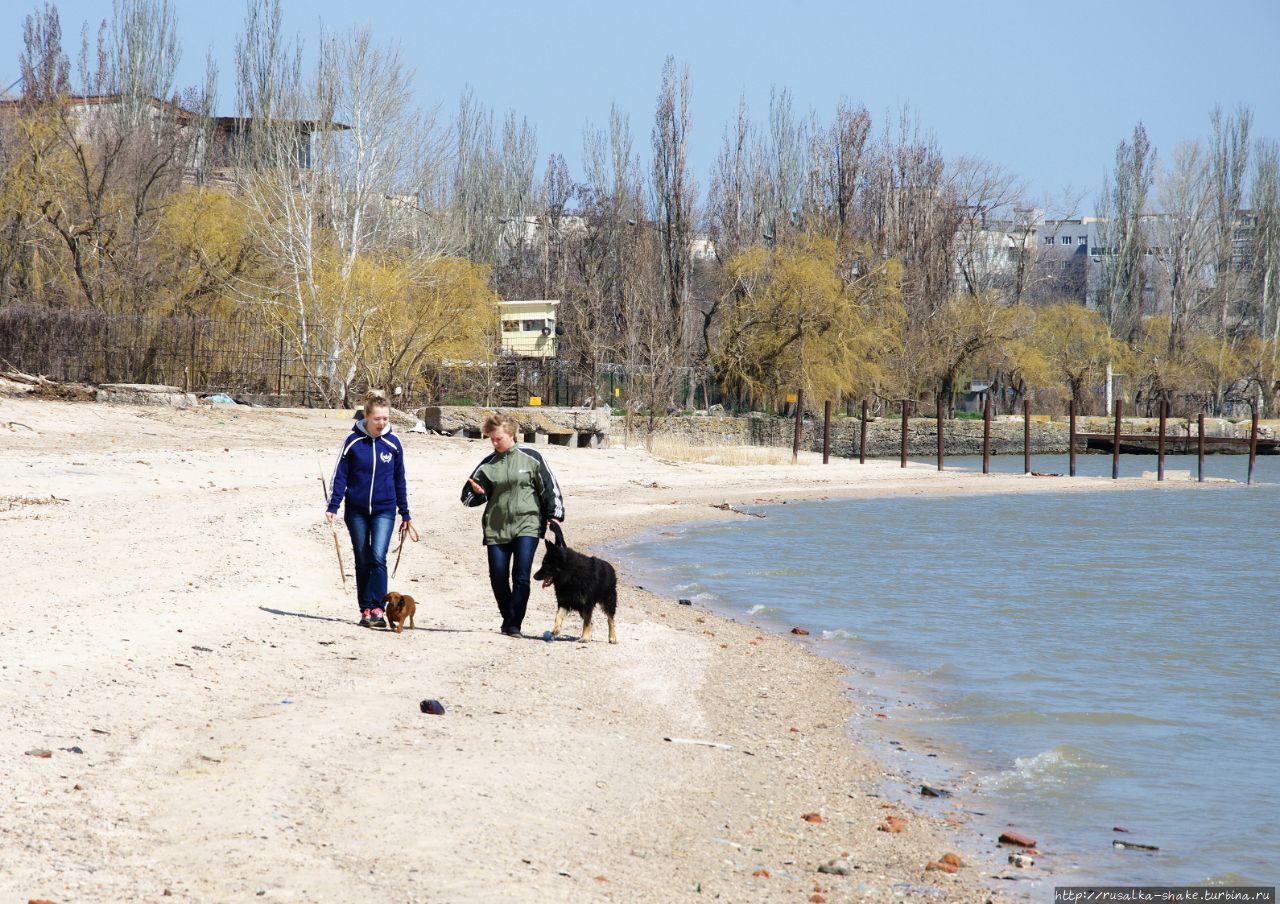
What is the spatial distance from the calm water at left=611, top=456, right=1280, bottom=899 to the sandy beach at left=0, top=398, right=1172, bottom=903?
73 centimetres

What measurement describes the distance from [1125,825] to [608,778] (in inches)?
115

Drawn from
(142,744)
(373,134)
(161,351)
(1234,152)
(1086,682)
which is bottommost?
(1086,682)

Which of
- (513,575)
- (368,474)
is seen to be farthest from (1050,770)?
(368,474)

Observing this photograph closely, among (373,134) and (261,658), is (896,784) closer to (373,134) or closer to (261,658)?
(261,658)

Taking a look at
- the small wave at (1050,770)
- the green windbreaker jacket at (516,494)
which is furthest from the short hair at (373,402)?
the small wave at (1050,770)

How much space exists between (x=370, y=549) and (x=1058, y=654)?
7259 millimetres

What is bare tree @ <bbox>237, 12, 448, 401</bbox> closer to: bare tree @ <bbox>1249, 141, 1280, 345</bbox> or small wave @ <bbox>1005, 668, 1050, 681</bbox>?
small wave @ <bbox>1005, 668, 1050, 681</bbox>

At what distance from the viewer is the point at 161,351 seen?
33.2 metres

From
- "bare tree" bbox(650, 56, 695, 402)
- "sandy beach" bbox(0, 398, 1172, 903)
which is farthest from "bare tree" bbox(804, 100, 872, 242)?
"sandy beach" bbox(0, 398, 1172, 903)

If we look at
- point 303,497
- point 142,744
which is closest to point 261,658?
point 142,744

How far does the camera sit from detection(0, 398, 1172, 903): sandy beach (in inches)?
199

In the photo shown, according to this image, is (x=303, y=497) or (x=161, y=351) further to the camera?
(x=161, y=351)

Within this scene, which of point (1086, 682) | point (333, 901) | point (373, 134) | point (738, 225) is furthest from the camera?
point (738, 225)

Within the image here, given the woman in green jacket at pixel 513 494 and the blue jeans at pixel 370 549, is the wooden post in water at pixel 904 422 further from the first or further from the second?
the blue jeans at pixel 370 549
